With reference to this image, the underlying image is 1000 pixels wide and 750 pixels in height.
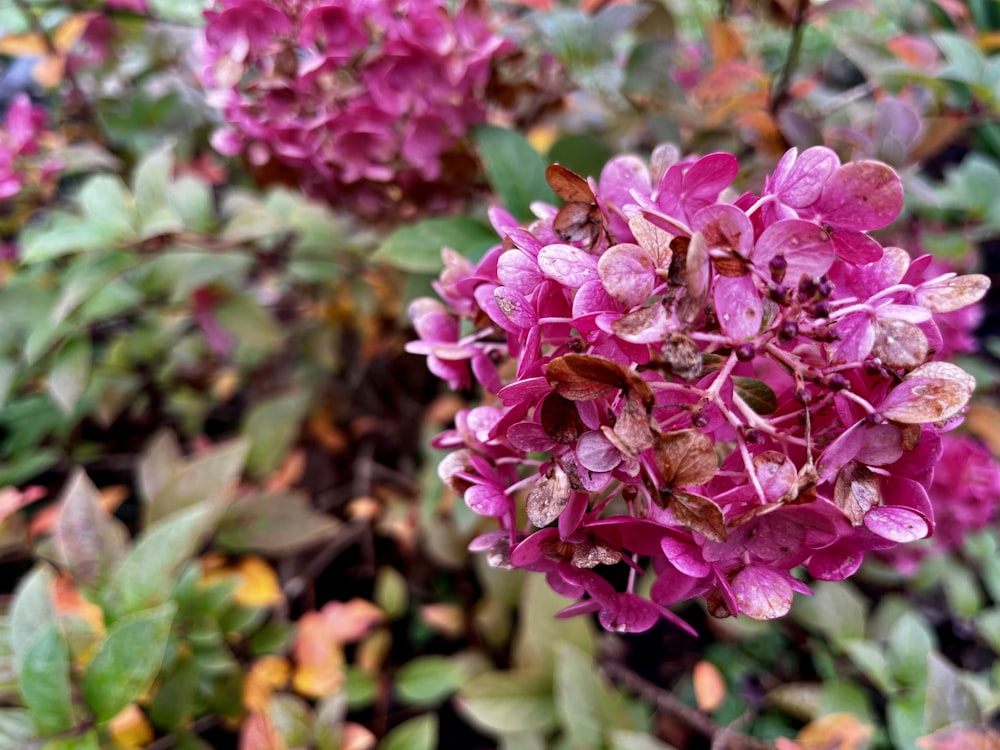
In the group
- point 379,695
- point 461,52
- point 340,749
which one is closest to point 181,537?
point 340,749

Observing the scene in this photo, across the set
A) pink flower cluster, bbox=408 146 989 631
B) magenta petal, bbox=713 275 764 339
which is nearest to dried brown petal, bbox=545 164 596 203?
pink flower cluster, bbox=408 146 989 631

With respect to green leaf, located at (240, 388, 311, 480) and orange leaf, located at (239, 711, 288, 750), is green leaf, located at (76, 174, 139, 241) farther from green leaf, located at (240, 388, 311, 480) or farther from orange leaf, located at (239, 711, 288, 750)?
Result: orange leaf, located at (239, 711, 288, 750)

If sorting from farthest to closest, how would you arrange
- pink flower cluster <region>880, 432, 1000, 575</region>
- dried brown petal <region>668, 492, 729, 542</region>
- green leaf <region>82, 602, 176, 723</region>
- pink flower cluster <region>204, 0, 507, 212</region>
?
pink flower cluster <region>880, 432, 1000, 575</region>
pink flower cluster <region>204, 0, 507, 212</region>
green leaf <region>82, 602, 176, 723</region>
dried brown petal <region>668, 492, 729, 542</region>

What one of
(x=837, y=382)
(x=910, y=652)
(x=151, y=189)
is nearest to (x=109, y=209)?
(x=151, y=189)

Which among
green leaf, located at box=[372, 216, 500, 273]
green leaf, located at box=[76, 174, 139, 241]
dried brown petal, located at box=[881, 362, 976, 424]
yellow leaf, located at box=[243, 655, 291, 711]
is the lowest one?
yellow leaf, located at box=[243, 655, 291, 711]

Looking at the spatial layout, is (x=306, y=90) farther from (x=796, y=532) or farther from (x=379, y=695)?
(x=379, y=695)

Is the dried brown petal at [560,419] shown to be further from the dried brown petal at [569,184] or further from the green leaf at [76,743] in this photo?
the green leaf at [76,743]

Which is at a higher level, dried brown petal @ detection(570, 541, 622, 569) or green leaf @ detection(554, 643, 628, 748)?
dried brown petal @ detection(570, 541, 622, 569)

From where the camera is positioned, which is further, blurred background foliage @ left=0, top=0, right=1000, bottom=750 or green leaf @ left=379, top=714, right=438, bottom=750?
green leaf @ left=379, top=714, right=438, bottom=750
